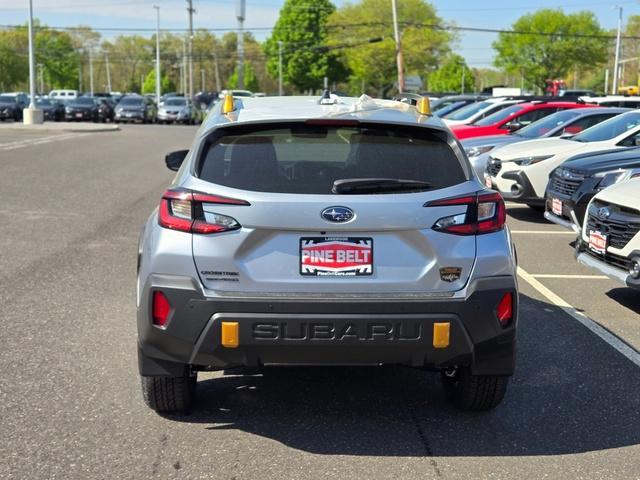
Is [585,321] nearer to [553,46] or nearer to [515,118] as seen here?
[515,118]

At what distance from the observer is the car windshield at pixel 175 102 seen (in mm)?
50656

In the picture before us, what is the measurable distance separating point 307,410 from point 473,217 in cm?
142

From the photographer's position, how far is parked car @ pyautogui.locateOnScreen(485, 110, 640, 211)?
12.0 m

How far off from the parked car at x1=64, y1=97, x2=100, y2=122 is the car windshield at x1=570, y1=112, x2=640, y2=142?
40.3 meters

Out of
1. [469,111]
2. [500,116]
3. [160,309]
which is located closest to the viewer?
[160,309]

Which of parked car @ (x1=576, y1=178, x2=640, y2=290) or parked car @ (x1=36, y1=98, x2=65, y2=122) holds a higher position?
parked car @ (x1=576, y1=178, x2=640, y2=290)

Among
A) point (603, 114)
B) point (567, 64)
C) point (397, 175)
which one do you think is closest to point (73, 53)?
point (567, 64)

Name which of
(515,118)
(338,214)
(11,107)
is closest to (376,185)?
→ (338,214)

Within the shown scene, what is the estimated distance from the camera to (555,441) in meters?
4.23

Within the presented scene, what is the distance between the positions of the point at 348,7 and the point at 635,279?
3989 inches

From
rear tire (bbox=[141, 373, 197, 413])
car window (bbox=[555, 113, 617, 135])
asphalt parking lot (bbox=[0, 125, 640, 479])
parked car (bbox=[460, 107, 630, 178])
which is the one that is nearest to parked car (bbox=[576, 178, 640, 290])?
asphalt parking lot (bbox=[0, 125, 640, 479])

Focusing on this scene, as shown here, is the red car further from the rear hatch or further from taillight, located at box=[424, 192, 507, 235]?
the rear hatch

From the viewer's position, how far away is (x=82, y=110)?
160ft

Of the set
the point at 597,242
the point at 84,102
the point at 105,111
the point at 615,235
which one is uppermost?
the point at 615,235
